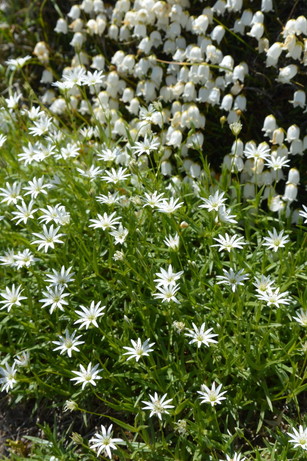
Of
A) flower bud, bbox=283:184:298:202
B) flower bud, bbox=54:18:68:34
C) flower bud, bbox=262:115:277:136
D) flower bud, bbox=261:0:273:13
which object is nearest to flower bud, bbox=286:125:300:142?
flower bud, bbox=262:115:277:136

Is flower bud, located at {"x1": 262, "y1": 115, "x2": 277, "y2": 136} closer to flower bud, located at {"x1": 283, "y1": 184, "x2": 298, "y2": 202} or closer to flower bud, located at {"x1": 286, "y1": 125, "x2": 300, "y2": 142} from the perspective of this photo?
flower bud, located at {"x1": 286, "y1": 125, "x2": 300, "y2": 142}

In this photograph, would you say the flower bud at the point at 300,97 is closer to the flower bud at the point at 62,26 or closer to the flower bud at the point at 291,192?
the flower bud at the point at 291,192

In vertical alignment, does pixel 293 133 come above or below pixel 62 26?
above

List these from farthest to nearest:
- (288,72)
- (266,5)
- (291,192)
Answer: (266,5) < (288,72) < (291,192)

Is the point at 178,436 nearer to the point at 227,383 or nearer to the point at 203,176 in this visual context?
the point at 227,383

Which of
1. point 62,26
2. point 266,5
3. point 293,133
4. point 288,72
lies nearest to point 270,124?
point 293,133

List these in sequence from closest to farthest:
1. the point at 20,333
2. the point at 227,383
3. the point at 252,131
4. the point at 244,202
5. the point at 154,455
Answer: the point at 154,455 < the point at 227,383 < the point at 20,333 < the point at 244,202 < the point at 252,131

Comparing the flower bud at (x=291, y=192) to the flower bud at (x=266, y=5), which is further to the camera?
the flower bud at (x=266, y=5)

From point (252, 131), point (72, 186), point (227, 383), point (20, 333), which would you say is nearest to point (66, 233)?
point (72, 186)

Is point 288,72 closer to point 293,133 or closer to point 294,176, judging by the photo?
point 293,133

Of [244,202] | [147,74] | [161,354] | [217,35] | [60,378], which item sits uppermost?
[217,35]

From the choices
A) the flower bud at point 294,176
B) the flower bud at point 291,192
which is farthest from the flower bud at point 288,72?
the flower bud at point 291,192
